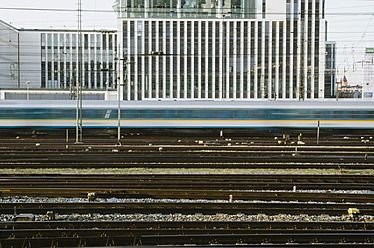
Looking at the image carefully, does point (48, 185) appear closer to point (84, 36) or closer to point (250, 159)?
point (250, 159)

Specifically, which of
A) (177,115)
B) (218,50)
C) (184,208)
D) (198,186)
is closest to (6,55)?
(218,50)

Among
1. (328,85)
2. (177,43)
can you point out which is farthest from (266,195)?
(328,85)

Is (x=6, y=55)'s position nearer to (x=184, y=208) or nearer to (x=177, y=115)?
(x=177, y=115)

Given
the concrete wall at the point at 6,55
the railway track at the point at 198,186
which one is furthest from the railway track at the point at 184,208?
the concrete wall at the point at 6,55

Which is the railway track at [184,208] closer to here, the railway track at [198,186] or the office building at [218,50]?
the railway track at [198,186]

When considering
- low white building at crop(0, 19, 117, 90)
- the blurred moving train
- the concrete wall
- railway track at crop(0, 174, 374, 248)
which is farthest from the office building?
railway track at crop(0, 174, 374, 248)

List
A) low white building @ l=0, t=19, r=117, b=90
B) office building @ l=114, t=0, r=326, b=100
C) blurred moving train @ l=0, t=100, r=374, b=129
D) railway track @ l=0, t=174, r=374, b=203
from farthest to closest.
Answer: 1. low white building @ l=0, t=19, r=117, b=90
2. office building @ l=114, t=0, r=326, b=100
3. blurred moving train @ l=0, t=100, r=374, b=129
4. railway track @ l=0, t=174, r=374, b=203

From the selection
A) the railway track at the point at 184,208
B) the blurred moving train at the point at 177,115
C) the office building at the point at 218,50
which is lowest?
the railway track at the point at 184,208

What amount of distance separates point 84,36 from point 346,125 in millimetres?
63203

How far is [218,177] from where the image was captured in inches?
530

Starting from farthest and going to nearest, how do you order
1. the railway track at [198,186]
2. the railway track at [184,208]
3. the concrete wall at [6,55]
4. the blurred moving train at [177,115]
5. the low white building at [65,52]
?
the low white building at [65,52] < the concrete wall at [6,55] < the blurred moving train at [177,115] < the railway track at [198,186] < the railway track at [184,208]

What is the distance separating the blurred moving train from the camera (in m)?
28.1

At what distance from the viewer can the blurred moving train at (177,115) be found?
2814 cm

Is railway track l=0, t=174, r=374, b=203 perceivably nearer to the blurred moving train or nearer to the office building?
the blurred moving train
